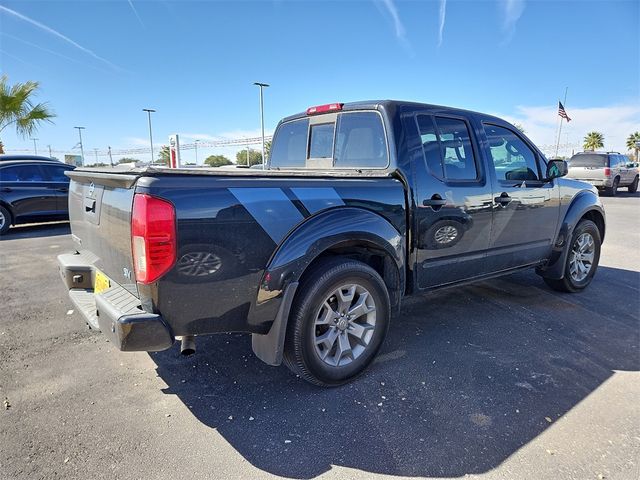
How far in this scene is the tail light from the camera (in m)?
2.08

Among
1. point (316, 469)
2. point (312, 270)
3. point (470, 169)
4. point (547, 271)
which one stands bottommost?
point (316, 469)

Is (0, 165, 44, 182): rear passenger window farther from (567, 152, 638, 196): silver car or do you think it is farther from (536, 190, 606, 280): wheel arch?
(567, 152, 638, 196): silver car

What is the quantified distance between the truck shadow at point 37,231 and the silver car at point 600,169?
18.4 meters

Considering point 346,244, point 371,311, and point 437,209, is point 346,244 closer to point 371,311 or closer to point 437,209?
point 371,311

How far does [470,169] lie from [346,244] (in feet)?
5.15

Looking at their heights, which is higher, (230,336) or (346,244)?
(346,244)

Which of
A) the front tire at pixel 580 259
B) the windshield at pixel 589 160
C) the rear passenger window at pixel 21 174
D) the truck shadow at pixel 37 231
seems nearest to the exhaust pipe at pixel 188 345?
the front tire at pixel 580 259

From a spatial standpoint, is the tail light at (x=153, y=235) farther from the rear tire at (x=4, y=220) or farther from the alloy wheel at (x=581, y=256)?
the rear tire at (x=4, y=220)

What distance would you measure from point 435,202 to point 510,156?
54.2 inches

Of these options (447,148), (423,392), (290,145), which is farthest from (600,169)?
(423,392)

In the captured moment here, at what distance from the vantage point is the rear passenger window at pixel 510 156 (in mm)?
3914

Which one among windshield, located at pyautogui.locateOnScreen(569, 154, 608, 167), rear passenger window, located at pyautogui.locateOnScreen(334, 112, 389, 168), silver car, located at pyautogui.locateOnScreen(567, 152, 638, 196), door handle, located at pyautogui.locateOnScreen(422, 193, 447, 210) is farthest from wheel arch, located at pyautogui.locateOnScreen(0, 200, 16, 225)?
windshield, located at pyautogui.locateOnScreen(569, 154, 608, 167)

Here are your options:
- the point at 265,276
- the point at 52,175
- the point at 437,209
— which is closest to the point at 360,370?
the point at 265,276

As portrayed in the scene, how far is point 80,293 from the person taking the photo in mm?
3016
